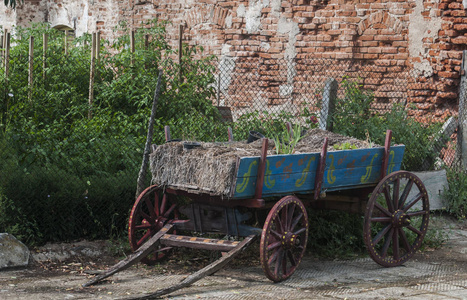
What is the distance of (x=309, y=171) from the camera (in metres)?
5.36

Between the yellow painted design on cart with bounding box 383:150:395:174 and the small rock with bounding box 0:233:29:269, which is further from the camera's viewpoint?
the yellow painted design on cart with bounding box 383:150:395:174

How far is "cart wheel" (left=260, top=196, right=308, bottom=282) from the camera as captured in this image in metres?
4.98

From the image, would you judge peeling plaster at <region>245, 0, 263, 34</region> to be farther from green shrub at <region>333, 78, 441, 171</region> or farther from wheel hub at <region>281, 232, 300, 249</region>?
wheel hub at <region>281, 232, 300, 249</region>

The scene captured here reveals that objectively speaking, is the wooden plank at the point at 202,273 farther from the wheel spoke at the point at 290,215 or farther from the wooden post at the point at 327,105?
the wooden post at the point at 327,105

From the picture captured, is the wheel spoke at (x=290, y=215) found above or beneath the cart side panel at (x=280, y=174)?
beneath

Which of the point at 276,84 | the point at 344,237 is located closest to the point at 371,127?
the point at 344,237

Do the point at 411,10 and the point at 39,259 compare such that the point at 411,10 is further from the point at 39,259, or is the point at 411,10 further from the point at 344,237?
the point at 39,259

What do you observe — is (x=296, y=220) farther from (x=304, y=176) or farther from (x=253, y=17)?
(x=253, y=17)

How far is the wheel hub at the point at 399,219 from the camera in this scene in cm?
588

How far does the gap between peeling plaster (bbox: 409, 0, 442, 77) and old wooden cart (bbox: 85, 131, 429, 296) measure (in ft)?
14.2

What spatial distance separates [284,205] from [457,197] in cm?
379

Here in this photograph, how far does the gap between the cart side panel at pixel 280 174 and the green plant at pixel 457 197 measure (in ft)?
10.9

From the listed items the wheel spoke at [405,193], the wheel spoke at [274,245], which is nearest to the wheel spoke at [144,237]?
the wheel spoke at [274,245]

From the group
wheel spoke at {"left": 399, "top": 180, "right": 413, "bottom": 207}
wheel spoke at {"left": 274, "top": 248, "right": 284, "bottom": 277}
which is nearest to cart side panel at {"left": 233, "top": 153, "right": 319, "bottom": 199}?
wheel spoke at {"left": 274, "top": 248, "right": 284, "bottom": 277}
